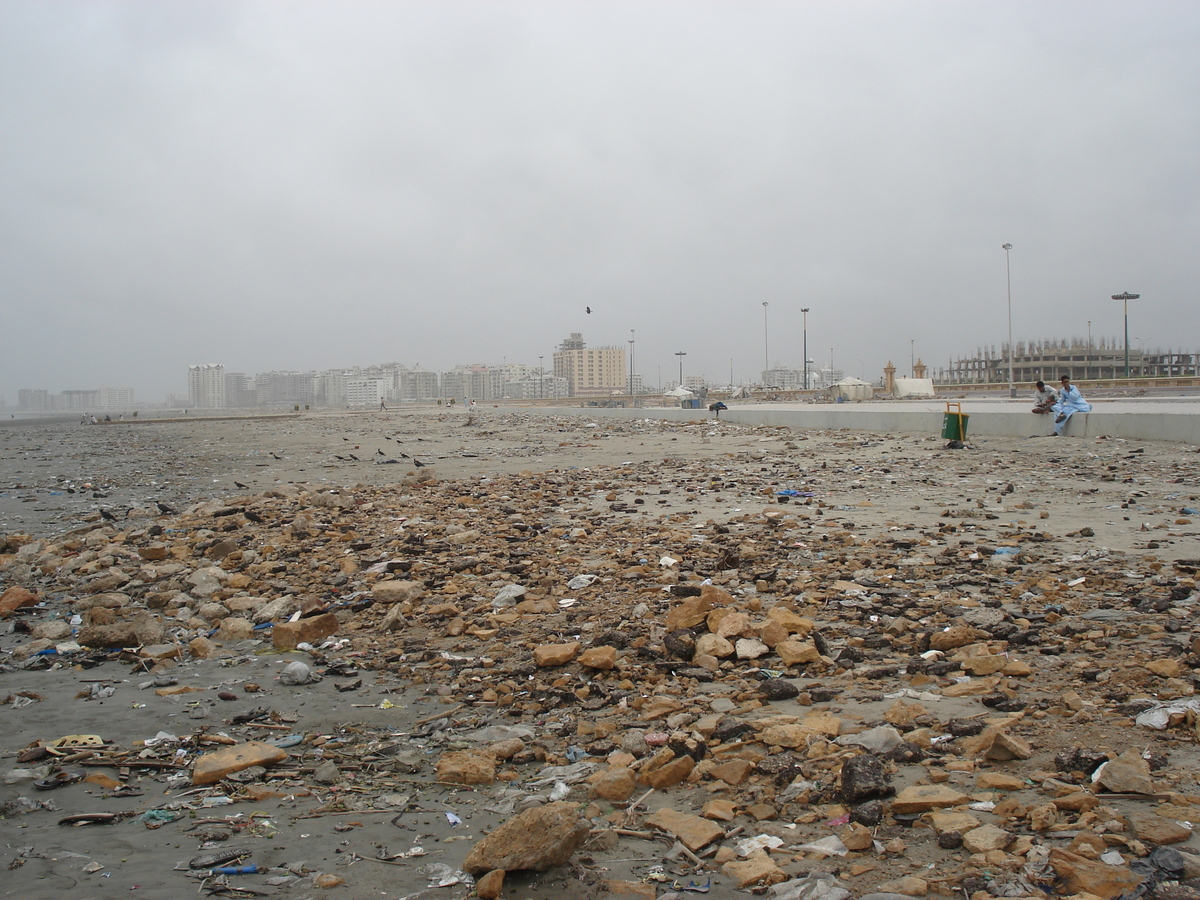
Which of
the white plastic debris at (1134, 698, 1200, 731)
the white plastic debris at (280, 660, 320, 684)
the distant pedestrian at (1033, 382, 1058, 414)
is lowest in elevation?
the white plastic debris at (280, 660, 320, 684)

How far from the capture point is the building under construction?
2931 inches

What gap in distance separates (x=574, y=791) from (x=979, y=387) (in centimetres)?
5965

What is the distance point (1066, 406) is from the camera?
15586 millimetres

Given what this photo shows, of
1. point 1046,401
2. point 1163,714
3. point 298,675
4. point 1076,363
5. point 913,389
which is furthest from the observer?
point 1076,363

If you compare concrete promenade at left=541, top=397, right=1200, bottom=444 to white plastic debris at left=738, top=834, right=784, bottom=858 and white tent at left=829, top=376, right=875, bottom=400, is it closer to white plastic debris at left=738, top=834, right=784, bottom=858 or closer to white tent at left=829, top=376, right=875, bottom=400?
white plastic debris at left=738, top=834, right=784, bottom=858

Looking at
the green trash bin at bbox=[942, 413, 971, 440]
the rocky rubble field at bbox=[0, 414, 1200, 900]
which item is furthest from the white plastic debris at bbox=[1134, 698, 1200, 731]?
the green trash bin at bbox=[942, 413, 971, 440]

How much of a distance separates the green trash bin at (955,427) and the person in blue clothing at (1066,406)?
1839 mm

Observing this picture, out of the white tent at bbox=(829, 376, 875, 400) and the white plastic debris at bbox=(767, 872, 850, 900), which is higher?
the white tent at bbox=(829, 376, 875, 400)

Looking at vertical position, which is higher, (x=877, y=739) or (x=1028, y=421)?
(x=1028, y=421)

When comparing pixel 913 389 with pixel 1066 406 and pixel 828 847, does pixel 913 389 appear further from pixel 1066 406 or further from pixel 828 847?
pixel 828 847

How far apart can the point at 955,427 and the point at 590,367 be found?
172 metres

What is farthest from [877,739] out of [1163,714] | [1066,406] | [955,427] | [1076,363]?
[1076,363]

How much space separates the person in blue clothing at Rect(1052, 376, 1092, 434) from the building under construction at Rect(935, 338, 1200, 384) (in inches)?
2445

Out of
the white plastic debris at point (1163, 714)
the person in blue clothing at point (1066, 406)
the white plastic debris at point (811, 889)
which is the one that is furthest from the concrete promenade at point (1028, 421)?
the white plastic debris at point (811, 889)
